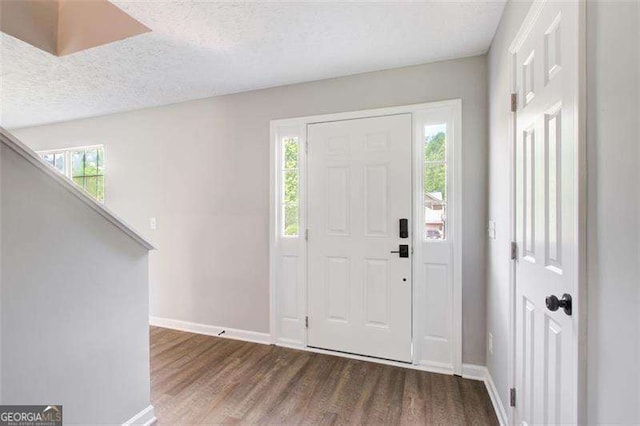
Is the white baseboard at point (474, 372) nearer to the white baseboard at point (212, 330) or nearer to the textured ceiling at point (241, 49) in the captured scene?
the white baseboard at point (212, 330)

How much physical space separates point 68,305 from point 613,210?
2114mm

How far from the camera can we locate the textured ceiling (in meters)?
1.74

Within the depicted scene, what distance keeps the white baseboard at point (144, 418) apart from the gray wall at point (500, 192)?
2072 millimetres

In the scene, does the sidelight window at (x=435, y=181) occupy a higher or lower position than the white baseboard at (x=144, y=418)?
higher

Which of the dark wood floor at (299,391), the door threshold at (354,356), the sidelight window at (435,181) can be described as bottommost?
the dark wood floor at (299,391)

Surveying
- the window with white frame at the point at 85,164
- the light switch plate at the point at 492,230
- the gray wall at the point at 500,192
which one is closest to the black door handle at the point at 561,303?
the gray wall at the point at 500,192

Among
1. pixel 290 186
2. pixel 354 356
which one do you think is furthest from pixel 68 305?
pixel 354 356

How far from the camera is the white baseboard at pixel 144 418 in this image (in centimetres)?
168

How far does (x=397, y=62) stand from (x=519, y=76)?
1079 millimetres

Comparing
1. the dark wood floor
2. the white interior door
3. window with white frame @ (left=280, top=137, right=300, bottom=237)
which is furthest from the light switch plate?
window with white frame @ (left=280, top=137, right=300, bottom=237)

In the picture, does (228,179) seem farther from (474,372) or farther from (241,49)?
(474,372)

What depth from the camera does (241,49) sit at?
2.16m

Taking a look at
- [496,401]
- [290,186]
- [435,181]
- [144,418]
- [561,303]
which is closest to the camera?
[561,303]

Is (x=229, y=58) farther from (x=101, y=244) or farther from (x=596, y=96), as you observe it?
(x=596, y=96)
